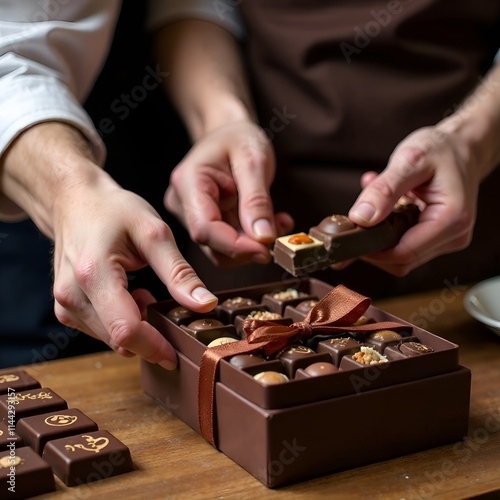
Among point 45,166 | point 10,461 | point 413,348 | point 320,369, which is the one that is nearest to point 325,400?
point 320,369

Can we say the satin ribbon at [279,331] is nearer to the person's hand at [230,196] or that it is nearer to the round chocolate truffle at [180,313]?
the round chocolate truffle at [180,313]

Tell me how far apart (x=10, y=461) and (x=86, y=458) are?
3.4 inches

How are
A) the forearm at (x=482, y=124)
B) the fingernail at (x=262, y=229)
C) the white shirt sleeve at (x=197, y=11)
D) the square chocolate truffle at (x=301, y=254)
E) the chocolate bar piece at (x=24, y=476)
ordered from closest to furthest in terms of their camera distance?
1. the chocolate bar piece at (x=24, y=476)
2. the square chocolate truffle at (x=301, y=254)
3. the fingernail at (x=262, y=229)
4. the forearm at (x=482, y=124)
5. the white shirt sleeve at (x=197, y=11)

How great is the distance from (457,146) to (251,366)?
0.68m

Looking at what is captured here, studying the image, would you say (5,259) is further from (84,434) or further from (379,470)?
(379,470)

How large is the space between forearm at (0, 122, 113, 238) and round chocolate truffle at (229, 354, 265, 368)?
0.35 meters

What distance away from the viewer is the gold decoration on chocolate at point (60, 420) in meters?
1.08

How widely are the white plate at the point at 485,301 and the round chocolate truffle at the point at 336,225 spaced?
280 millimetres

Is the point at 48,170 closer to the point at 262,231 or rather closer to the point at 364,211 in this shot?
the point at 262,231

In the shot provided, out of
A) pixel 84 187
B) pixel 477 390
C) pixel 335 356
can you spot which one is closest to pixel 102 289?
pixel 84 187

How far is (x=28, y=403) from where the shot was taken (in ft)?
3.73

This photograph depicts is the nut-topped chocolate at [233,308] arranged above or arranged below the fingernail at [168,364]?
above

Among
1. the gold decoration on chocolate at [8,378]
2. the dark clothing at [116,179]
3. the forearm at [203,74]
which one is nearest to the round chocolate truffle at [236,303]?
the gold decoration on chocolate at [8,378]

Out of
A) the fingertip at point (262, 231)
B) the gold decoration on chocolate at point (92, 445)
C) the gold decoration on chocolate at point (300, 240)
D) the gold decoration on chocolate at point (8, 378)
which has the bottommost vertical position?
the gold decoration on chocolate at point (8, 378)
